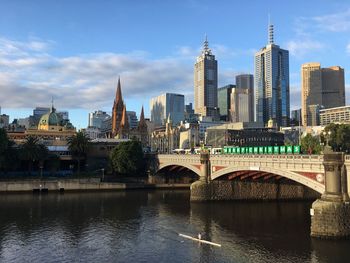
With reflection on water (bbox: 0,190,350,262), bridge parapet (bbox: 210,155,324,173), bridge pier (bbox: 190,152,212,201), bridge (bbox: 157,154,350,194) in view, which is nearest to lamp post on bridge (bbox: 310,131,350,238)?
bridge (bbox: 157,154,350,194)

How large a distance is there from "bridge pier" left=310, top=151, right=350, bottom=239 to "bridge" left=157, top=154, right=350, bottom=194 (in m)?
1.70

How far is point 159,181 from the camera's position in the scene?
5015 inches

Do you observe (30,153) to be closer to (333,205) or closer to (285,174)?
(285,174)

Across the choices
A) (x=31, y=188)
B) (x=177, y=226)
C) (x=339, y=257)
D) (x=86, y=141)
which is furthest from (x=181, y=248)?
(x=86, y=141)

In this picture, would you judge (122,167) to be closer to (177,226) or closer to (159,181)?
(159,181)

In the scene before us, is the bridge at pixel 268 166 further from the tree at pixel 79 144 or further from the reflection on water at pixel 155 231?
the tree at pixel 79 144

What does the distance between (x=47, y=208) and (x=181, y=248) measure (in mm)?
41424

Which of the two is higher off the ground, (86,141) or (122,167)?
(86,141)

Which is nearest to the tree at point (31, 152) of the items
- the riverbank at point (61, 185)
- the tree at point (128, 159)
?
the riverbank at point (61, 185)

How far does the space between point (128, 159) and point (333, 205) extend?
81.7 m

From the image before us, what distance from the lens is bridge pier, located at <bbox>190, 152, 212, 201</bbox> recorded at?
9038 centimetres

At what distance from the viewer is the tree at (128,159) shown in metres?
125

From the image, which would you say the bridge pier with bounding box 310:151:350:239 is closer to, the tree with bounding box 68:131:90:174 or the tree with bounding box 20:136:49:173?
the tree with bounding box 20:136:49:173

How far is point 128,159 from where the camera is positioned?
125 meters
